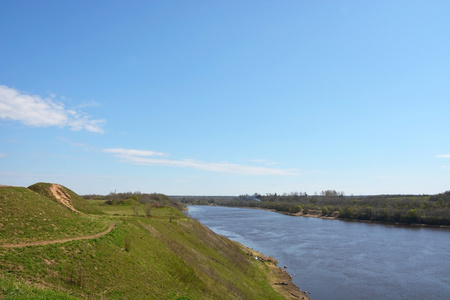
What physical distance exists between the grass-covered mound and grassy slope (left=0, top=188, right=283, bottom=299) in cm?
13

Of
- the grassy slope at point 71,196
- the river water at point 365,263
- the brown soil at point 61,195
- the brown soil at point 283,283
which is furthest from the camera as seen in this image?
the river water at point 365,263

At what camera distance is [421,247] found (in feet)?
240

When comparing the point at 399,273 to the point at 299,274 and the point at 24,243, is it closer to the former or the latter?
the point at 299,274

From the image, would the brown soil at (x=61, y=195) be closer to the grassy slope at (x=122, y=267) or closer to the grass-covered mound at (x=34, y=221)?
the grass-covered mound at (x=34, y=221)

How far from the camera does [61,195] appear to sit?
38094mm

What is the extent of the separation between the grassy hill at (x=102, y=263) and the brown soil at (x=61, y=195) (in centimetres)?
120

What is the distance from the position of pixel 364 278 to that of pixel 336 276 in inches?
174

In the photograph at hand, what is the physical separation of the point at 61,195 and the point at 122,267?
20076 millimetres

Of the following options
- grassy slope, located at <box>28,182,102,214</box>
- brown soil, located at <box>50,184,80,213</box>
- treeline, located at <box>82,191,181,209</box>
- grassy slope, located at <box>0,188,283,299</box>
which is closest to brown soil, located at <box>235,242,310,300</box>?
grassy slope, located at <box>0,188,283,299</box>

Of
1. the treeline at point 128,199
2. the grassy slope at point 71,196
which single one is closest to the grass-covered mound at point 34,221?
the grassy slope at point 71,196

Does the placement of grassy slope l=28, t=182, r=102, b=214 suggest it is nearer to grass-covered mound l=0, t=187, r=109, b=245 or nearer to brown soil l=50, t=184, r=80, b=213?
brown soil l=50, t=184, r=80, b=213

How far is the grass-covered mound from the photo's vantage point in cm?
2225

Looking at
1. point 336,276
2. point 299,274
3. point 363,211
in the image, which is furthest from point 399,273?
point 363,211

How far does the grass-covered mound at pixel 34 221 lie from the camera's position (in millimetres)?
22250
